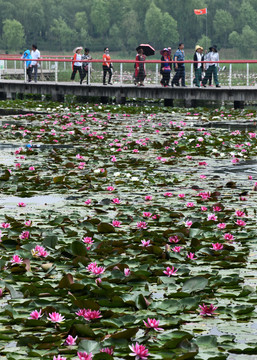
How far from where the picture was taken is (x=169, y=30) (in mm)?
119875

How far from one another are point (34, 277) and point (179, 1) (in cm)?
12467

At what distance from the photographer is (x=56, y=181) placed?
28.4ft

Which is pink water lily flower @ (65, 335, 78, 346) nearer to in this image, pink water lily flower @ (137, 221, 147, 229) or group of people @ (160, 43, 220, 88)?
pink water lily flower @ (137, 221, 147, 229)

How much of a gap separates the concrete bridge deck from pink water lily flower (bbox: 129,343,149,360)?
2169 cm

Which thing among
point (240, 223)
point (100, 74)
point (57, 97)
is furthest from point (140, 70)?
point (240, 223)

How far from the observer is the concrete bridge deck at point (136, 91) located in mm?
24875

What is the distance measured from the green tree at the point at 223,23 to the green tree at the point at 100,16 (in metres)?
20.8

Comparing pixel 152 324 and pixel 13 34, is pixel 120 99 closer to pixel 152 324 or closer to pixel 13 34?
pixel 152 324

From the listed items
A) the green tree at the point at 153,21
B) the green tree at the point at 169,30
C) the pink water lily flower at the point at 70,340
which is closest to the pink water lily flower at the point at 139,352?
the pink water lily flower at the point at 70,340

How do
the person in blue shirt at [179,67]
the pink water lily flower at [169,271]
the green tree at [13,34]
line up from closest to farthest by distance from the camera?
1. the pink water lily flower at [169,271]
2. the person in blue shirt at [179,67]
3. the green tree at [13,34]

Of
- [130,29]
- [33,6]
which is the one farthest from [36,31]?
[130,29]

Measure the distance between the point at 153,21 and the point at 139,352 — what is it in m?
120

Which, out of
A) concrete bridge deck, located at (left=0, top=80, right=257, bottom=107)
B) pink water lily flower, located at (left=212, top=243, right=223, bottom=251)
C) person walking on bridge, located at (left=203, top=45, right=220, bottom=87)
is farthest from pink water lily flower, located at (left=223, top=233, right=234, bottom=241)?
person walking on bridge, located at (left=203, top=45, right=220, bottom=87)

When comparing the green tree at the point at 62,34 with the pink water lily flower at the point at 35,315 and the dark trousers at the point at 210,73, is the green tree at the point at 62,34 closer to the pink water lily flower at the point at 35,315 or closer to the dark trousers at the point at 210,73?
the dark trousers at the point at 210,73
